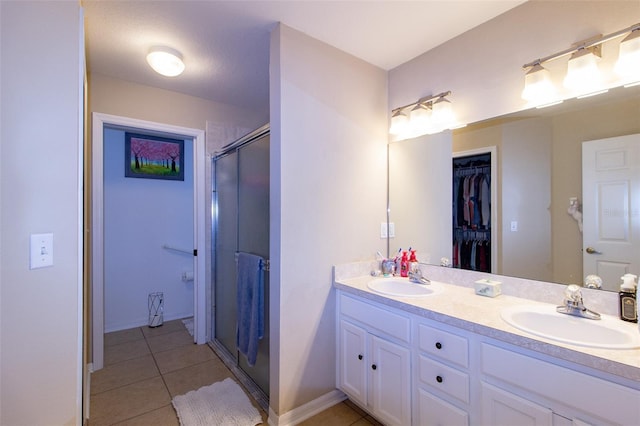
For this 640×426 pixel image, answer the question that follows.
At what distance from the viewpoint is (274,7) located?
162 cm

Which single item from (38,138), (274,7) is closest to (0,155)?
(38,138)

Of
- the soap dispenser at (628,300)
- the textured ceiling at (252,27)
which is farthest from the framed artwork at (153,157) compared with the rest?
the soap dispenser at (628,300)

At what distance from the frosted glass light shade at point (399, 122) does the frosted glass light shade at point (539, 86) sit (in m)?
0.78

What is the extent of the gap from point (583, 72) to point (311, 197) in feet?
4.87

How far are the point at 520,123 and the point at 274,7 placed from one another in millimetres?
1531

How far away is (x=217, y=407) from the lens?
191 centimetres

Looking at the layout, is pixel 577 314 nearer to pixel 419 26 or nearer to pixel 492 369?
pixel 492 369

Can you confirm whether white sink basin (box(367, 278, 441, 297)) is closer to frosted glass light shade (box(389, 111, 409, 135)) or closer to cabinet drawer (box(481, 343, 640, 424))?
cabinet drawer (box(481, 343, 640, 424))

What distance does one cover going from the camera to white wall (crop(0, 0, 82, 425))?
0.97 m

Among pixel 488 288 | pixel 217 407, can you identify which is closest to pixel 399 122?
pixel 488 288

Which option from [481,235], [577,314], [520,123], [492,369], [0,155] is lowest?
[492,369]

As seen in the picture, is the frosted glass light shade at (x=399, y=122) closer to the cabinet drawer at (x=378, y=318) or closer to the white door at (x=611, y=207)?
the white door at (x=611, y=207)

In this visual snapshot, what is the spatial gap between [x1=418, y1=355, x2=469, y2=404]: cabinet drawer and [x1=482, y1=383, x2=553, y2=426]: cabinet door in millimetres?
83

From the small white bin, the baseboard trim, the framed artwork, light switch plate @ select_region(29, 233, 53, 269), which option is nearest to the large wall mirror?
the baseboard trim
